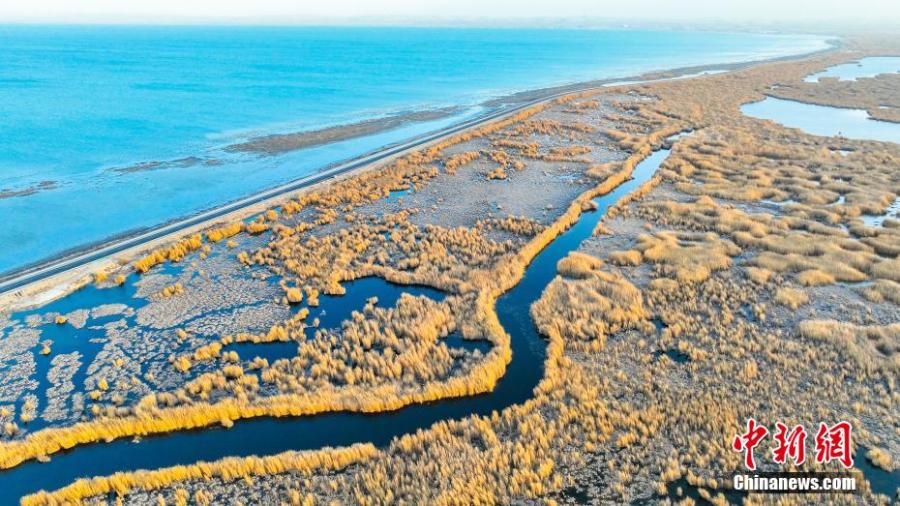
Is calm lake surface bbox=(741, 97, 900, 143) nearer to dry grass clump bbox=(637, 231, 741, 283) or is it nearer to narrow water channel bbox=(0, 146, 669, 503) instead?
dry grass clump bbox=(637, 231, 741, 283)

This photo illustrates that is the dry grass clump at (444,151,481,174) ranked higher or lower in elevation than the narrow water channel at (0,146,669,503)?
higher

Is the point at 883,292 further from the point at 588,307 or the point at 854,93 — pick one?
the point at 854,93

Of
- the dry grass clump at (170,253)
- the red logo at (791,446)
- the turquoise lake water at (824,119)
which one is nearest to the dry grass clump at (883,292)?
the red logo at (791,446)

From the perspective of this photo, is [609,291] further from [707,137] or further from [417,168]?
[707,137]

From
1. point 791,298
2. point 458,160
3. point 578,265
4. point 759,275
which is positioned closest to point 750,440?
point 791,298

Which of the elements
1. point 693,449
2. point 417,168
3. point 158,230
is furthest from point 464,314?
point 417,168

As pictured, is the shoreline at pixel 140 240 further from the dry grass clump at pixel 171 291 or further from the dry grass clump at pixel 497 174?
the dry grass clump at pixel 497 174

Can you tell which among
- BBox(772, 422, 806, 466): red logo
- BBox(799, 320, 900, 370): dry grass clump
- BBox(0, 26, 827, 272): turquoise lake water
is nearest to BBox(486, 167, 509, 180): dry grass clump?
BBox(0, 26, 827, 272): turquoise lake water
